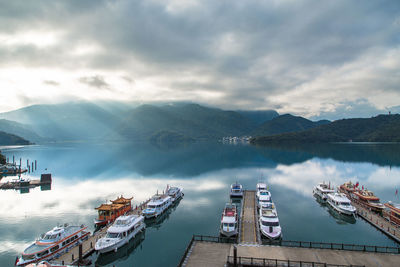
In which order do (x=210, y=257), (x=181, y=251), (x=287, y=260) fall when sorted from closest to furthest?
(x=287, y=260)
(x=210, y=257)
(x=181, y=251)

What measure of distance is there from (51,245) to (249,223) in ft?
110

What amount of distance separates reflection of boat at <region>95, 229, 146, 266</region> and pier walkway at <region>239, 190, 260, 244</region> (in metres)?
18.4

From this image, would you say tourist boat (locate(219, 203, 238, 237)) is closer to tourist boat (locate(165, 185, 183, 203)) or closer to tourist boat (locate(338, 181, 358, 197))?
tourist boat (locate(165, 185, 183, 203))

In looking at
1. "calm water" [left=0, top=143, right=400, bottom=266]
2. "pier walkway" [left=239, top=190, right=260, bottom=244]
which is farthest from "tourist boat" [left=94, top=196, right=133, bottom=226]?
"pier walkway" [left=239, top=190, right=260, bottom=244]

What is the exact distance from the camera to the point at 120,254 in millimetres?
38094

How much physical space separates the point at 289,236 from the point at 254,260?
59.6 feet

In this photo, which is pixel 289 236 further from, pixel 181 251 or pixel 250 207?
pixel 181 251

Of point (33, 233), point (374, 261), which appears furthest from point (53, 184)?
point (374, 261)

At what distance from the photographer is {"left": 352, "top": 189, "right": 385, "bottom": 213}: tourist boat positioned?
5634 centimetres

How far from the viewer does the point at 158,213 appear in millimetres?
56438

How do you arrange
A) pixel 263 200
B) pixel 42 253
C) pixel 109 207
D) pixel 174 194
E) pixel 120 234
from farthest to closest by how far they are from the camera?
pixel 174 194, pixel 263 200, pixel 109 207, pixel 120 234, pixel 42 253

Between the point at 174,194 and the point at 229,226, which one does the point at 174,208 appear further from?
the point at 229,226

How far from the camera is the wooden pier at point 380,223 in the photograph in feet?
139

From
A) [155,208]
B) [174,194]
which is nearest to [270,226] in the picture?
[155,208]
